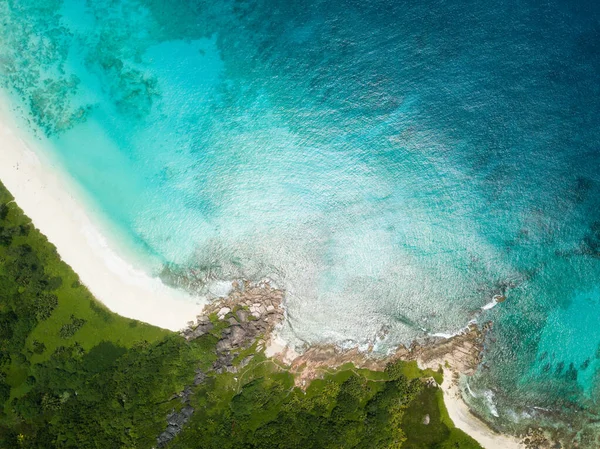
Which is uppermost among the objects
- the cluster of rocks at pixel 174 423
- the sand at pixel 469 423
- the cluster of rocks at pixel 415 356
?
the cluster of rocks at pixel 174 423

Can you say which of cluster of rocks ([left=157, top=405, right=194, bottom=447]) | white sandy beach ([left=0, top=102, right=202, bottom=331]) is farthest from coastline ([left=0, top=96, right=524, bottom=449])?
cluster of rocks ([left=157, top=405, right=194, bottom=447])

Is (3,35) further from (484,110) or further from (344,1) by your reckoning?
(484,110)

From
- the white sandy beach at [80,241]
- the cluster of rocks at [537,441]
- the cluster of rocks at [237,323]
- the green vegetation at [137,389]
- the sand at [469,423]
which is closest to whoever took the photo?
the green vegetation at [137,389]

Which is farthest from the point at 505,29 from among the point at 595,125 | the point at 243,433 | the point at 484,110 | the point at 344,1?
the point at 243,433

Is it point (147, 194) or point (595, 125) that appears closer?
point (147, 194)

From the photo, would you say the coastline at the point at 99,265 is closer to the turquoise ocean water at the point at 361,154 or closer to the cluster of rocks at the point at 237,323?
the cluster of rocks at the point at 237,323

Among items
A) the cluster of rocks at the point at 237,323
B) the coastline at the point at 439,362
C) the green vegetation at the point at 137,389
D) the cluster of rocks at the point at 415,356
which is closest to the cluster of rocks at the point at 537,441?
the coastline at the point at 439,362

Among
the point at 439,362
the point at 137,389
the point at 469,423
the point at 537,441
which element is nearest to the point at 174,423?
the point at 137,389
